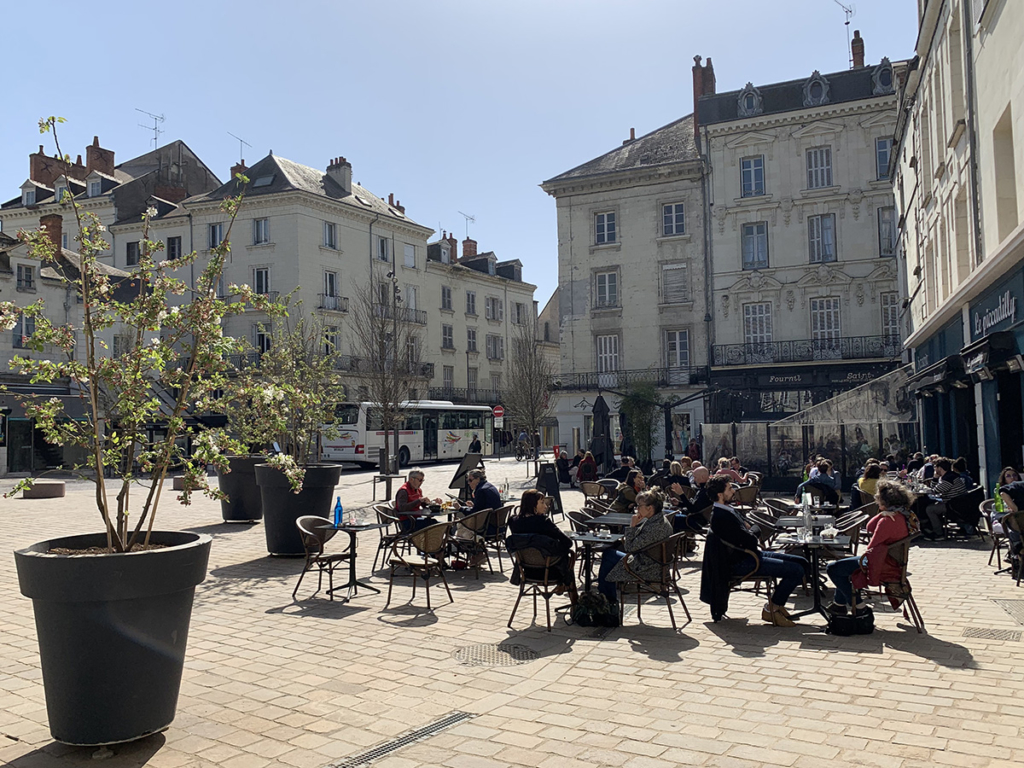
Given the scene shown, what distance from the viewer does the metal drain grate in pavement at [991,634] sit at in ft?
22.4

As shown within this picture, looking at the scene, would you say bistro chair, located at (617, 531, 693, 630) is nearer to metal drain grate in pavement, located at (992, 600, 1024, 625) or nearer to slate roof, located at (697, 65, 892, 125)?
metal drain grate in pavement, located at (992, 600, 1024, 625)

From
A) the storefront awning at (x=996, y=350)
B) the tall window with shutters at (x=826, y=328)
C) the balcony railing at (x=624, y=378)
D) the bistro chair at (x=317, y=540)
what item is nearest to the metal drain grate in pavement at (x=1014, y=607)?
the storefront awning at (x=996, y=350)

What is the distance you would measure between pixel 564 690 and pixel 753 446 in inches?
663

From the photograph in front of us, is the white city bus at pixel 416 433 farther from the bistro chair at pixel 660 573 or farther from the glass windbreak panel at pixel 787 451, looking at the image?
the bistro chair at pixel 660 573

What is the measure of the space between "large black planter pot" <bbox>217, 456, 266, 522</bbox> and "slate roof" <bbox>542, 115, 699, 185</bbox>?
94.5 feet

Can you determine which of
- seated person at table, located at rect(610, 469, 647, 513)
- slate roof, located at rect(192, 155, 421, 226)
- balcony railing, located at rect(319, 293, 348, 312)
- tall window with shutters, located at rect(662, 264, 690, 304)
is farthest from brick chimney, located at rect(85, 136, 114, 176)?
seated person at table, located at rect(610, 469, 647, 513)

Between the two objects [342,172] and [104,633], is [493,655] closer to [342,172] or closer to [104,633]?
[104,633]

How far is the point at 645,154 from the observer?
41.6 meters

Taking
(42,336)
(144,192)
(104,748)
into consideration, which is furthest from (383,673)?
(144,192)

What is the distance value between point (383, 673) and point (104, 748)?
2.04 m

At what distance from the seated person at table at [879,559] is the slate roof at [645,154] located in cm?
3415

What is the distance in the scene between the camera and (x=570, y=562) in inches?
311

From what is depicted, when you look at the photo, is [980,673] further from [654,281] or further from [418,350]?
[418,350]

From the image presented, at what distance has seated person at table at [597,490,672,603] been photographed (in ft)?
25.0
